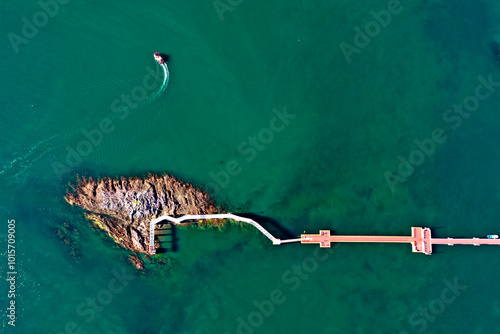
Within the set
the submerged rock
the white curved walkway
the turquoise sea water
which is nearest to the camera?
the white curved walkway

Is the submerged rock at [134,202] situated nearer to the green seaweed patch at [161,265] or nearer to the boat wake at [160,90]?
the green seaweed patch at [161,265]

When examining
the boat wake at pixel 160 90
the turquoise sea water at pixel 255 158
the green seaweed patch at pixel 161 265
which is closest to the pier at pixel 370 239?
the turquoise sea water at pixel 255 158

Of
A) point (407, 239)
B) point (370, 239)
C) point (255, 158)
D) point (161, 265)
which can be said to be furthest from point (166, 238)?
point (407, 239)

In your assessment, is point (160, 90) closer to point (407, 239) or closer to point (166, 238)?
point (166, 238)

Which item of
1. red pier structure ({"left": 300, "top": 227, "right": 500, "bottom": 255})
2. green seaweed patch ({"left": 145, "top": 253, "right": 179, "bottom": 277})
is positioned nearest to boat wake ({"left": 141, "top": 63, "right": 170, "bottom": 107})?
green seaweed patch ({"left": 145, "top": 253, "right": 179, "bottom": 277})

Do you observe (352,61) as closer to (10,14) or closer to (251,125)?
(251,125)

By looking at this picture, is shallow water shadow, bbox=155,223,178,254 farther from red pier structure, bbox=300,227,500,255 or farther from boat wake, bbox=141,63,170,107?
red pier structure, bbox=300,227,500,255
